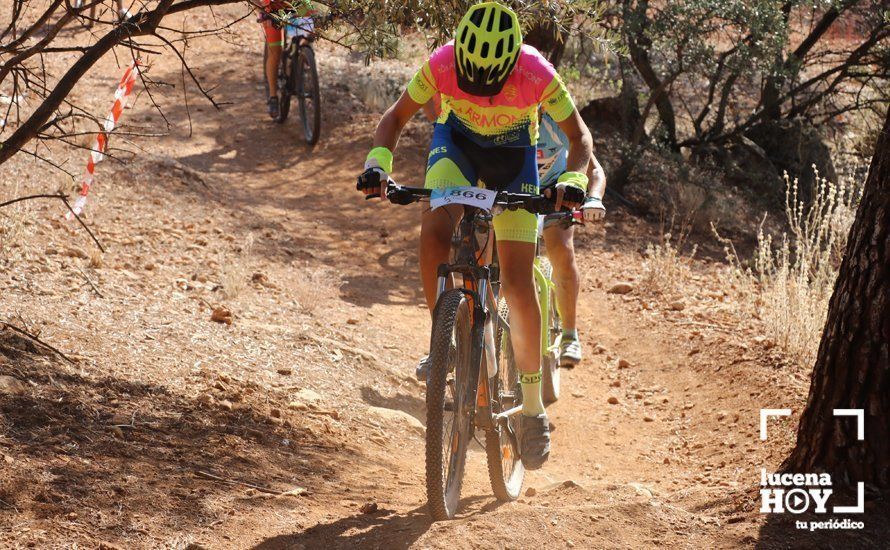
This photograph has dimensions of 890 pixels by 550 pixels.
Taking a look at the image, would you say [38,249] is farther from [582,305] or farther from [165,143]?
[165,143]

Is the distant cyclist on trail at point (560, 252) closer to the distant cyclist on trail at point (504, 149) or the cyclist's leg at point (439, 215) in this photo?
the distant cyclist on trail at point (504, 149)

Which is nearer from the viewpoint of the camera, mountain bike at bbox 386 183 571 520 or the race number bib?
mountain bike at bbox 386 183 571 520

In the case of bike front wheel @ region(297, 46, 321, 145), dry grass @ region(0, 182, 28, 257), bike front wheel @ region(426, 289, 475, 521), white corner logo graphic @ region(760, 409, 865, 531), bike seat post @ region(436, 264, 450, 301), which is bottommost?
white corner logo graphic @ region(760, 409, 865, 531)

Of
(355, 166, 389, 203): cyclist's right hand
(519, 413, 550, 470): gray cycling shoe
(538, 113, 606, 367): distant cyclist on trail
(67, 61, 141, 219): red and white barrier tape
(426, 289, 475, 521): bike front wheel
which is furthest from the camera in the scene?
(67, 61, 141, 219): red and white barrier tape

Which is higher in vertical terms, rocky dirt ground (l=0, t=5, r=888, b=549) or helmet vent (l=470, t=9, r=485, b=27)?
helmet vent (l=470, t=9, r=485, b=27)

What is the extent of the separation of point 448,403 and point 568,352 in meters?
2.32

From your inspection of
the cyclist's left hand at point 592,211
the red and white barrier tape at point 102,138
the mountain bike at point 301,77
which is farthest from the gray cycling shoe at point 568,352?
the mountain bike at point 301,77

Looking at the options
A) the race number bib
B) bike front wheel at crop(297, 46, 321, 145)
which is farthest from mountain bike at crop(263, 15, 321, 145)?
the race number bib

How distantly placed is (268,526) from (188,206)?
18.4ft

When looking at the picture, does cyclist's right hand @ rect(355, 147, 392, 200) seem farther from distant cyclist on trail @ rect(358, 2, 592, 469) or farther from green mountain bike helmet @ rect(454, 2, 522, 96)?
green mountain bike helmet @ rect(454, 2, 522, 96)

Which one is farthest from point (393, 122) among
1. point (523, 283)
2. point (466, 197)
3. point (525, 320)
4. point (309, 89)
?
point (309, 89)

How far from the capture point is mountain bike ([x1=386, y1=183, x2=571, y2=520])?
3.49 m

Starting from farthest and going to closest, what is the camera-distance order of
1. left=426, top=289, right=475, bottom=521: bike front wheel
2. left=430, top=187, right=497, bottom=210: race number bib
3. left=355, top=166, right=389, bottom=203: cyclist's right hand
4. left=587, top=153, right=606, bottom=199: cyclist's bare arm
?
left=587, top=153, right=606, bottom=199: cyclist's bare arm, left=355, top=166, right=389, bottom=203: cyclist's right hand, left=430, top=187, right=497, bottom=210: race number bib, left=426, top=289, right=475, bottom=521: bike front wheel

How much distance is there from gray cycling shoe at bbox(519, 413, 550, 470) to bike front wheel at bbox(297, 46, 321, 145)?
7.00 metres
